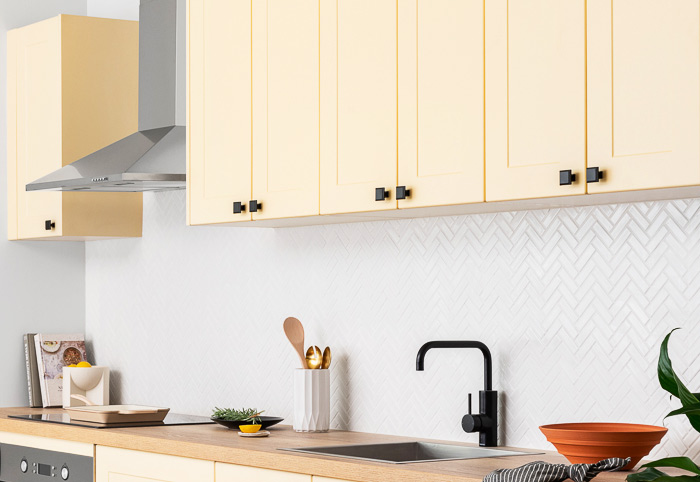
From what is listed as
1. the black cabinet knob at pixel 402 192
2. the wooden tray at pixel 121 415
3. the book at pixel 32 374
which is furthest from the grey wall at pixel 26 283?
the black cabinet knob at pixel 402 192

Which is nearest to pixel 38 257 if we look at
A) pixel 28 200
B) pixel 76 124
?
pixel 28 200

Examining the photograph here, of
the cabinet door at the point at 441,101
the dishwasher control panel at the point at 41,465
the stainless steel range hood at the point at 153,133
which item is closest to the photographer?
the cabinet door at the point at 441,101

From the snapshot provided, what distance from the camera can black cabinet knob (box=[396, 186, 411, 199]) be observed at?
8.72ft

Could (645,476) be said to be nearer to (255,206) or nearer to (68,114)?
(255,206)

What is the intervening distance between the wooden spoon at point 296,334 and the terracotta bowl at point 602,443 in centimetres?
116

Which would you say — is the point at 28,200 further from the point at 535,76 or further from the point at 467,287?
the point at 535,76

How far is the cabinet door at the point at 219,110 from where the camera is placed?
3.20m

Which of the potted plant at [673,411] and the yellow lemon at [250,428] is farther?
the yellow lemon at [250,428]

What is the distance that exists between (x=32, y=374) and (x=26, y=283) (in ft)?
1.29

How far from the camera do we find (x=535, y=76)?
237 cm

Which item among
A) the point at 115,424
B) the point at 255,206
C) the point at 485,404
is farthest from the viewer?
the point at 115,424

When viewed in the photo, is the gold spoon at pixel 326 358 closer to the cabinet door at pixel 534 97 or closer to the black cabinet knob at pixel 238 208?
the black cabinet knob at pixel 238 208

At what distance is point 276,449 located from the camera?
2.77 meters

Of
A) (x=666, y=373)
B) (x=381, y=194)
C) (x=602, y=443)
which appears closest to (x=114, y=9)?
(x=381, y=194)
